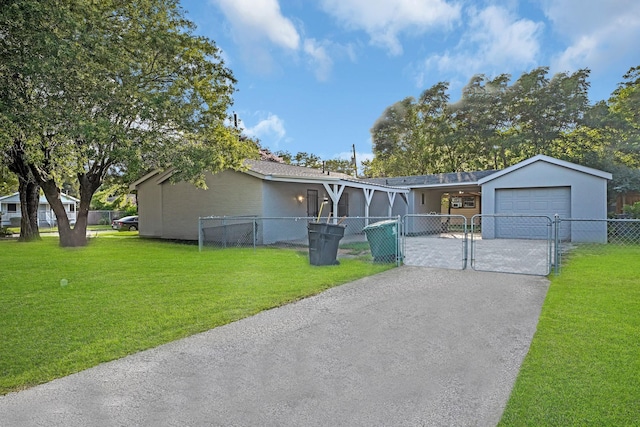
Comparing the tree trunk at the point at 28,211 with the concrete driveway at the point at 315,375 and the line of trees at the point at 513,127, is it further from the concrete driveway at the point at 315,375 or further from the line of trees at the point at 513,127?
the line of trees at the point at 513,127

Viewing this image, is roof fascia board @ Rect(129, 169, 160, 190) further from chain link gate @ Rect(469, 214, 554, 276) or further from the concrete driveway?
the concrete driveway

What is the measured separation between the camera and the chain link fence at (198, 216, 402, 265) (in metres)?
9.20

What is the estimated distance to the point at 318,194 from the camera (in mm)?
17469

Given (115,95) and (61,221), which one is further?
(61,221)

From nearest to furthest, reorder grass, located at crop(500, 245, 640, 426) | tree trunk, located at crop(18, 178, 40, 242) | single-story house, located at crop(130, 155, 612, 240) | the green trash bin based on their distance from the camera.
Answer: grass, located at crop(500, 245, 640, 426) < the green trash bin < single-story house, located at crop(130, 155, 612, 240) < tree trunk, located at crop(18, 178, 40, 242)

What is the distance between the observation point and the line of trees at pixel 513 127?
845 inches

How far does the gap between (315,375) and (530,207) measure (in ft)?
48.8

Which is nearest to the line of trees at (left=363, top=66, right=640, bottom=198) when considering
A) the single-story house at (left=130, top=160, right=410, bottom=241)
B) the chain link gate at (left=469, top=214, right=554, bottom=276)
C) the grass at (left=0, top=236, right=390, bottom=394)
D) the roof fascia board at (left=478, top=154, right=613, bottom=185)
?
the roof fascia board at (left=478, top=154, right=613, bottom=185)

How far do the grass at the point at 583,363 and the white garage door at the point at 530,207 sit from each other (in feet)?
30.9

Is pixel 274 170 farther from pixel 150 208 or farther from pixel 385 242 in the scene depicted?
pixel 385 242

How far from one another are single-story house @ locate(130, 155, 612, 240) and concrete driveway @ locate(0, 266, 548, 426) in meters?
9.45

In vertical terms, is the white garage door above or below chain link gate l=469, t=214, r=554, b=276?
above

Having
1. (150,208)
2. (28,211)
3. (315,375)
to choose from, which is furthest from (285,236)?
(28,211)

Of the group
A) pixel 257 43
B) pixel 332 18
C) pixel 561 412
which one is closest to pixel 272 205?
pixel 257 43
